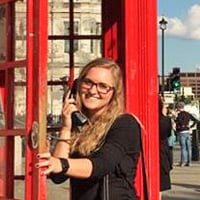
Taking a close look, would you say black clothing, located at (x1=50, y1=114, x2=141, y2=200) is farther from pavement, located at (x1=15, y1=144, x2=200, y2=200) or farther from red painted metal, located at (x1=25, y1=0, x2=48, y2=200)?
pavement, located at (x1=15, y1=144, x2=200, y2=200)

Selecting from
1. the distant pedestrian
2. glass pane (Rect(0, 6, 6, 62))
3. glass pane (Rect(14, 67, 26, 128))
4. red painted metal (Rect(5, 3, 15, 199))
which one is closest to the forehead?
glass pane (Rect(14, 67, 26, 128))

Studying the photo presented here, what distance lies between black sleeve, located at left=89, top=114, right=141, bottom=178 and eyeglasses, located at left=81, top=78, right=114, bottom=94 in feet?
0.46

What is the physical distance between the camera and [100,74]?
338 centimetres

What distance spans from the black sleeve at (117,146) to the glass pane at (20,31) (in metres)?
1.01

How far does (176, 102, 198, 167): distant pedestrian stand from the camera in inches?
742

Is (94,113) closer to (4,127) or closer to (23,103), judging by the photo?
(23,103)

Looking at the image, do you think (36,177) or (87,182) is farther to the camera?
(36,177)

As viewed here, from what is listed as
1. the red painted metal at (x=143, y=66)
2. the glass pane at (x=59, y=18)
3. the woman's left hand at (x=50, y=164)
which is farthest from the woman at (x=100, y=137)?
the glass pane at (x=59, y=18)

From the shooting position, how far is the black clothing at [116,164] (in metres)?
3.22

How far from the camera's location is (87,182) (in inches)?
129

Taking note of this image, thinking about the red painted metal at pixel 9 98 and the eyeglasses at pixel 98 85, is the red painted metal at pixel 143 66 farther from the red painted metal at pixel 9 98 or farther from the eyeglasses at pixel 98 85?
the eyeglasses at pixel 98 85

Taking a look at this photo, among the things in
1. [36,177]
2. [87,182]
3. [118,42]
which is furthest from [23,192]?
[118,42]

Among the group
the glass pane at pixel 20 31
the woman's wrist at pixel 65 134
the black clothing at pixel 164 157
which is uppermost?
the glass pane at pixel 20 31

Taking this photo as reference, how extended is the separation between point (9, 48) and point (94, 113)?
1.34m
